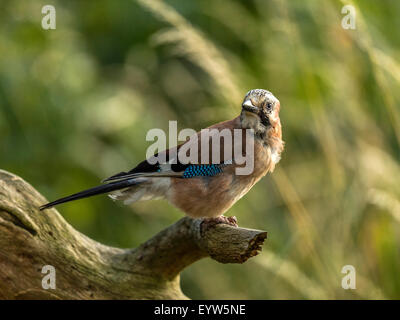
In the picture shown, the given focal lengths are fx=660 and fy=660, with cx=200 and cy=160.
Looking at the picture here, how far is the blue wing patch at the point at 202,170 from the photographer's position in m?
4.26

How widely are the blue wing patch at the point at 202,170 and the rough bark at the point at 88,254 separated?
0.98 ft

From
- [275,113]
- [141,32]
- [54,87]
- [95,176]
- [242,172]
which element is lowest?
[242,172]

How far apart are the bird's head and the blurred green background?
524mm

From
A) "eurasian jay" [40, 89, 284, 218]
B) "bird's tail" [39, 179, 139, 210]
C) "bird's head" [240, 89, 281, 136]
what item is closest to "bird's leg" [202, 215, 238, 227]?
"eurasian jay" [40, 89, 284, 218]

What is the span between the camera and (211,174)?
427 centimetres

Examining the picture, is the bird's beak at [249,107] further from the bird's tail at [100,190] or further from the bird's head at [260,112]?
the bird's tail at [100,190]

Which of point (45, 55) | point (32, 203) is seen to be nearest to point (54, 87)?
point (45, 55)

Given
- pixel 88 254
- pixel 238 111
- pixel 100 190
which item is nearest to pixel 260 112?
pixel 238 111

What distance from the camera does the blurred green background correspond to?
4.94 m

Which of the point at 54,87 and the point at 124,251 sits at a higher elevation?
the point at 54,87

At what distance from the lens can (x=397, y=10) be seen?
5883mm

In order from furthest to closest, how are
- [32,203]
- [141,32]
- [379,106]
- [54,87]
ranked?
[141,32], [54,87], [379,106], [32,203]

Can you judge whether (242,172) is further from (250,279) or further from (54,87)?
(54,87)

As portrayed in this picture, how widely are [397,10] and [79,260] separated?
3.67 m
